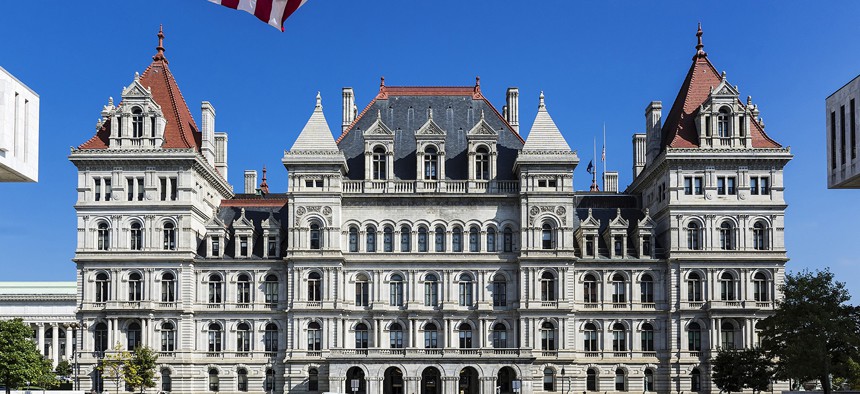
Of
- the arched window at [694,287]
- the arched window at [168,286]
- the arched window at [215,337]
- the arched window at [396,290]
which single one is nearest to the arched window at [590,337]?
the arched window at [694,287]

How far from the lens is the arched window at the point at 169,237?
99125 millimetres

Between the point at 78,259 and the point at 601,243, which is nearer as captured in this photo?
the point at 78,259

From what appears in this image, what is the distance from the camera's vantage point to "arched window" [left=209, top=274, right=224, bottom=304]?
100625 millimetres

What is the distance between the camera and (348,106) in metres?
109

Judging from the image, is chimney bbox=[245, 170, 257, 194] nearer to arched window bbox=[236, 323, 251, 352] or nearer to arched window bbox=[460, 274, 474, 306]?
arched window bbox=[236, 323, 251, 352]

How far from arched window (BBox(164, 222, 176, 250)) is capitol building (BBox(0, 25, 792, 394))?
16cm

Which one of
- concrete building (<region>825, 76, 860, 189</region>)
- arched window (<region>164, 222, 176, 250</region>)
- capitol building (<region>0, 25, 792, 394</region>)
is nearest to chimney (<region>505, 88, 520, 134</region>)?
capitol building (<region>0, 25, 792, 394</region>)

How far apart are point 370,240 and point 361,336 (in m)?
8.26

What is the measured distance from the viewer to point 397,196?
100188 mm

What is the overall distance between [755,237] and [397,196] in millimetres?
30581

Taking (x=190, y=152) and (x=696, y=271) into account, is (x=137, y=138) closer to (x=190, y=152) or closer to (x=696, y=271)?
(x=190, y=152)

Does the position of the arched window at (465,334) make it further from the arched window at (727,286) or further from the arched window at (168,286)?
the arched window at (168,286)

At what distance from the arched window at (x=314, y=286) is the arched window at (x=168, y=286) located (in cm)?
1146

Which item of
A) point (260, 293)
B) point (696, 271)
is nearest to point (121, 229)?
point (260, 293)
